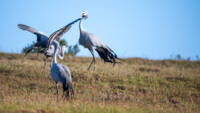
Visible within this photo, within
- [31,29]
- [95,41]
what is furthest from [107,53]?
[31,29]

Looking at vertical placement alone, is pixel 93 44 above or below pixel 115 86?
above

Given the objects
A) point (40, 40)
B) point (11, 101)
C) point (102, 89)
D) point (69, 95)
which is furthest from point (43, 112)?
point (40, 40)

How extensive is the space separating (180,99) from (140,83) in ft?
5.13

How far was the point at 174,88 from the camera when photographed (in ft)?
36.8

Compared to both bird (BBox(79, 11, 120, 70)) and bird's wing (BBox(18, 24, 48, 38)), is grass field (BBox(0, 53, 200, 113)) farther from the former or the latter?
bird's wing (BBox(18, 24, 48, 38))

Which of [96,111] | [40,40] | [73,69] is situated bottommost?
[96,111]

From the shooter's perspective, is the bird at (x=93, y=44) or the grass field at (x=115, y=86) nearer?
the grass field at (x=115, y=86)

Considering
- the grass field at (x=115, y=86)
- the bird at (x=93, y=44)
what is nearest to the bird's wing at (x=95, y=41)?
the bird at (x=93, y=44)

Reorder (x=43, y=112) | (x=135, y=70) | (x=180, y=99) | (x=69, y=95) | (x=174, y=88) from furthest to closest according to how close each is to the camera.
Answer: (x=135, y=70) → (x=174, y=88) → (x=180, y=99) → (x=69, y=95) → (x=43, y=112)

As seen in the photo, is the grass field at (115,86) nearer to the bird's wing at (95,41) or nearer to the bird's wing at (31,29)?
the bird's wing at (95,41)

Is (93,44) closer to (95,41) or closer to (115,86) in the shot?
(95,41)

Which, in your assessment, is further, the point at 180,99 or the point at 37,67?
the point at 37,67

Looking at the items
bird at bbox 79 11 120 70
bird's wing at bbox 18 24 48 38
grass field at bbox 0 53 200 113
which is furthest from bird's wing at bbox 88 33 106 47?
bird's wing at bbox 18 24 48 38

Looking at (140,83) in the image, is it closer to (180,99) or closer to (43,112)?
(180,99)
